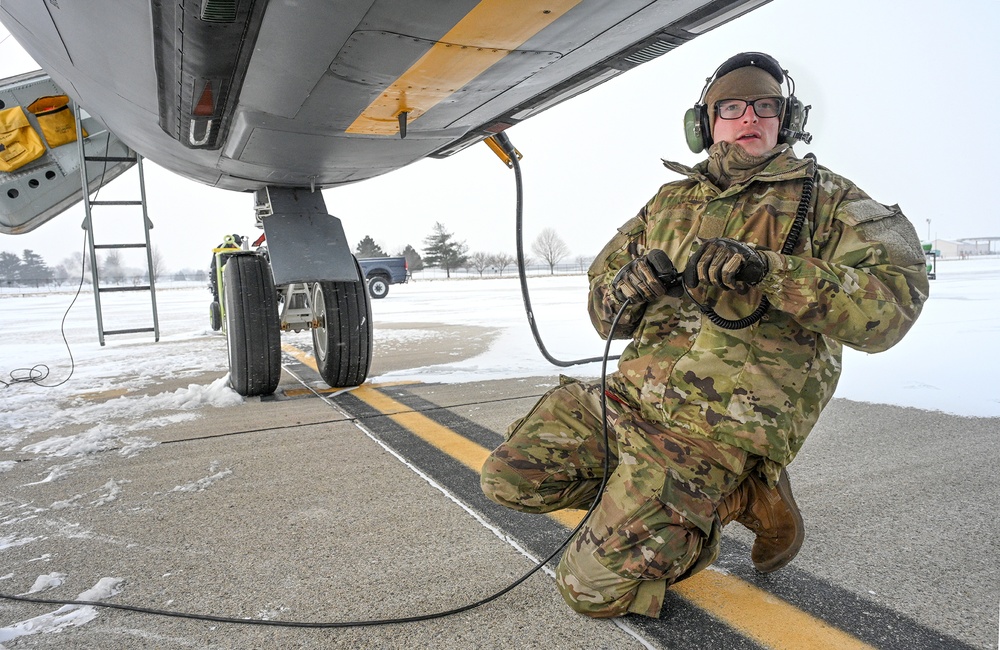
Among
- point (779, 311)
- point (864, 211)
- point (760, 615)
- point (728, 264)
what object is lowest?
point (760, 615)

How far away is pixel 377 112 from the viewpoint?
2539 mm

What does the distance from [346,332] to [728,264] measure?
3.28 m

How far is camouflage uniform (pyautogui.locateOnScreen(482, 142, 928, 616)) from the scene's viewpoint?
4.16ft

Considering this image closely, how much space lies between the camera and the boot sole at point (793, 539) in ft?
4.70

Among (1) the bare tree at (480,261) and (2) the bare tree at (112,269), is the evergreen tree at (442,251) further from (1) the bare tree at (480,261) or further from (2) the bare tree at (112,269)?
(2) the bare tree at (112,269)

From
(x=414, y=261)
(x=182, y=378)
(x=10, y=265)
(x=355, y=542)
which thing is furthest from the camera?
(x=10, y=265)

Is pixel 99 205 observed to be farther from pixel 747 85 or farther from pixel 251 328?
pixel 747 85

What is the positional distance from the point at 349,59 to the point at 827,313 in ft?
5.29

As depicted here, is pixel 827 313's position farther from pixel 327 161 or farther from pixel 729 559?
pixel 327 161

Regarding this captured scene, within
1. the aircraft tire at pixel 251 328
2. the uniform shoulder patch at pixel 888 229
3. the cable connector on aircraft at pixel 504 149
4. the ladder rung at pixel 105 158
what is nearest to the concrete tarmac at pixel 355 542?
the uniform shoulder patch at pixel 888 229

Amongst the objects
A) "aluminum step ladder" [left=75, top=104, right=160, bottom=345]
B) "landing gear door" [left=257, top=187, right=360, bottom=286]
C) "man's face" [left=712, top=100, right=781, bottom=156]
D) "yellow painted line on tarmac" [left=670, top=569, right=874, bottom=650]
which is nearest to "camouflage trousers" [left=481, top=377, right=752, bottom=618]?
"yellow painted line on tarmac" [left=670, top=569, right=874, bottom=650]

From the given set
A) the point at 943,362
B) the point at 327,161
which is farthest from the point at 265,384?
the point at 943,362

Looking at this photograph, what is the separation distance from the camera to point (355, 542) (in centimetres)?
179

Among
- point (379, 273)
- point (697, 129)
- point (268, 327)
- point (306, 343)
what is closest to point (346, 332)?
point (268, 327)
